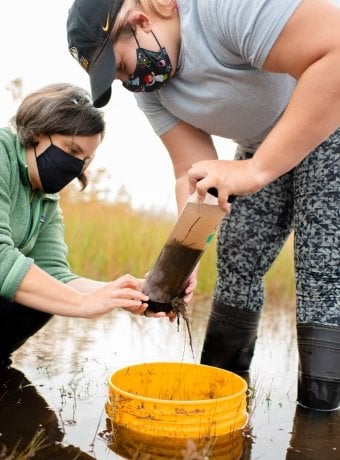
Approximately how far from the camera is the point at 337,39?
2.26 metres

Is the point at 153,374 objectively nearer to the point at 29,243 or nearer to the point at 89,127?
the point at 29,243

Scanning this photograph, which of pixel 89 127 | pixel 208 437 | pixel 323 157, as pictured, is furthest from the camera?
pixel 89 127

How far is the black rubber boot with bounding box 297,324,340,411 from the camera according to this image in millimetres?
2951

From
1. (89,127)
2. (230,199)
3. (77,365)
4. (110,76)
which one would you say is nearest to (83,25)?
(110,76)

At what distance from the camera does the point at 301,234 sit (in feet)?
10.0

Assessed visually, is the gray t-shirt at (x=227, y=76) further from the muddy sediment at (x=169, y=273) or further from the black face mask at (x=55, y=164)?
the muddy sediment at (x=169, y=273)

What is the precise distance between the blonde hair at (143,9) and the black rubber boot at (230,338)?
148 cm

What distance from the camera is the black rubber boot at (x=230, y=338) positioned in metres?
3.50

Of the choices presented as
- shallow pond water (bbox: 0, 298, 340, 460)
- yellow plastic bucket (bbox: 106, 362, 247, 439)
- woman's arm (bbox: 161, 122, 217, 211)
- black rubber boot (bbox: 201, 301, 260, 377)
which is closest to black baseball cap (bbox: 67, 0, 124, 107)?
woman's arm (bbox: 161, 122, 217, 211)

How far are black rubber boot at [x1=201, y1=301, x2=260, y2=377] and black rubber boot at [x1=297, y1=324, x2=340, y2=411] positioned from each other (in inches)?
21.0

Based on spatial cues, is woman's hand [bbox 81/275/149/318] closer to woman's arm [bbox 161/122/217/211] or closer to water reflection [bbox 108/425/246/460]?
water reflection [bbox 108/425/246/460]

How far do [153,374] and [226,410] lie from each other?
0.54 meters

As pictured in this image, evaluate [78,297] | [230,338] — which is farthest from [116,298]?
[230,338]

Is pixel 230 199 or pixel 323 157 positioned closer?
pixel 230 199
